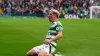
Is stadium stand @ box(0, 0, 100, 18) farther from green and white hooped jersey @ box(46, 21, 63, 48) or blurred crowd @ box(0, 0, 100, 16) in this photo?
green and white hooped jersey @ box(46, 21, 63, 48)

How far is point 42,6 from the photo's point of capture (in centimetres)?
4981

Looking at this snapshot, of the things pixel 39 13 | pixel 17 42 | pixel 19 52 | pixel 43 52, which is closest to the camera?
pixel 43 52

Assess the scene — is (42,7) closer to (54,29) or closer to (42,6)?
(42,6)

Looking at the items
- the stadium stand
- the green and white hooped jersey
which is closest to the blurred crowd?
the stadium stand

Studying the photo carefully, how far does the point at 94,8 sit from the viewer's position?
4966 centimetres

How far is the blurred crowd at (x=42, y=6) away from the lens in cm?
4903

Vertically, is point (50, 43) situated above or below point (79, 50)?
above

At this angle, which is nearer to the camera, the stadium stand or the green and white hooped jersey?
the green and white hooped jersey

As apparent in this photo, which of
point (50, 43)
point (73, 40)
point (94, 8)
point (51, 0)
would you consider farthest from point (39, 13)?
point (50, 43)

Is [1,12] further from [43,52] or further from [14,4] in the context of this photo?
[43,52]

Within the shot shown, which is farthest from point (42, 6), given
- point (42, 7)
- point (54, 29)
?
point (54, 29)

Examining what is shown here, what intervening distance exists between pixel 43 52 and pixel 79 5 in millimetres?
41031

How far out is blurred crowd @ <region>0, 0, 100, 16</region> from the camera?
49.0 metres

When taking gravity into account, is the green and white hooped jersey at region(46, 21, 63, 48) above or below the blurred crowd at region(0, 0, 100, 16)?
above
